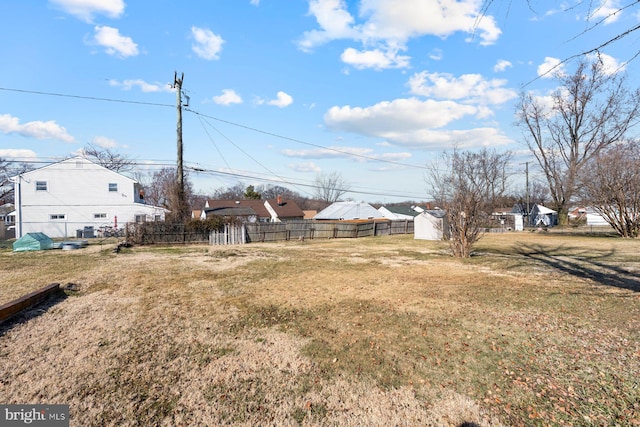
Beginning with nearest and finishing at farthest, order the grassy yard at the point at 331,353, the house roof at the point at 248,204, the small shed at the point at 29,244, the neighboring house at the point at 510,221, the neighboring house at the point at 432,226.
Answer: the grassy yard at the point at 331,353
the small shed at the point at 29,244
the neighboring house at the point at 432,226
the neighboring house at the point at 510,221
the house roof at the point at 248,204

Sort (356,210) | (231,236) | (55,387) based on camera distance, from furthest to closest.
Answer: (356,210)
(231,236)
(55,387)

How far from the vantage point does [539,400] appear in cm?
305

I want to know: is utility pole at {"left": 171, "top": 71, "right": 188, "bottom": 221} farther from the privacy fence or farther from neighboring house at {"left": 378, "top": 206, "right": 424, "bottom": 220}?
neighboring house at {"left": 378, "top": 206, "right": 424, "bottom": 220}

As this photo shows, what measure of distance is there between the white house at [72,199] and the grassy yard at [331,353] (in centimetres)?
1996

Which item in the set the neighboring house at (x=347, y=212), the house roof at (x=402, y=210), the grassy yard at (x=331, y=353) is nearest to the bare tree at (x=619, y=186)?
the grassy yard at (x=331, y=353)

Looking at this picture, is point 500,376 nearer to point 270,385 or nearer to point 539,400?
point 539,400

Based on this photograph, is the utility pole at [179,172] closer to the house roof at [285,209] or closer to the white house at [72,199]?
the white house at [72,199]

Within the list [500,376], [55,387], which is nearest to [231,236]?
[55,387]

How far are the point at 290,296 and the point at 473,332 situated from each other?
12.0ft

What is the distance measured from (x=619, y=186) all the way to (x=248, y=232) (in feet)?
83.5

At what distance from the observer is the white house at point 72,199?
2408 cm

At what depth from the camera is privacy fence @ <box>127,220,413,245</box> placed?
1795cm

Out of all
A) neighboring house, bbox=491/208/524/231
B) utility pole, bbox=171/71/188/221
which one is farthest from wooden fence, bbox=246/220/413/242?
neighboring house, bbox=491/208/524/231

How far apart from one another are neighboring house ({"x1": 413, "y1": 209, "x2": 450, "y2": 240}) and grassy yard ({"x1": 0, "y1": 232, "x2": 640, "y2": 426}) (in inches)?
549
